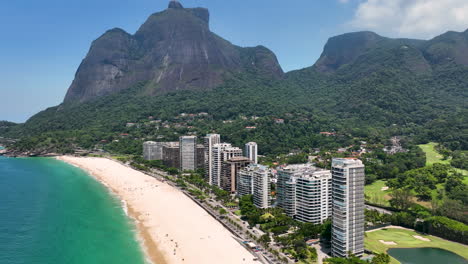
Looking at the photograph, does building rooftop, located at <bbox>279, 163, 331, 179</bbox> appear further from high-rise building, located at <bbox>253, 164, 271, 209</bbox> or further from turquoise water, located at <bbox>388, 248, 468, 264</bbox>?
turquoise water, located at <bbox>388, 248, 468, 264</bbox>

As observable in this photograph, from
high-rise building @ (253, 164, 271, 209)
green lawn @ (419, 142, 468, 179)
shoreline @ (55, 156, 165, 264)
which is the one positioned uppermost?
green lawn @ (419, 142, 468, 179)

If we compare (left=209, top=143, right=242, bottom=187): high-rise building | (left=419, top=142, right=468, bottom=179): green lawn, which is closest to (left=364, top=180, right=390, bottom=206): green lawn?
(left=419, top=142, right=468, bottom=179): green lawn

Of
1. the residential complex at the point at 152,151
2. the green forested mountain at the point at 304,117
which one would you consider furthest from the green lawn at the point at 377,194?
the residential complex at the point at 152,151

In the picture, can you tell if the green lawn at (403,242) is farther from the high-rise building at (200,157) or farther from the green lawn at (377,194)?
the high-rise building at (200,157)

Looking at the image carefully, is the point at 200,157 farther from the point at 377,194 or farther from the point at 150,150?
the point at 377,194

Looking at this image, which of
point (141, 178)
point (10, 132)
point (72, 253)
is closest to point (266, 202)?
point (72, 253)

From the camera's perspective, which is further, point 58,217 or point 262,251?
point 58,217

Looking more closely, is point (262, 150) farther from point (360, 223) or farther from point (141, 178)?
point (360, 223)
